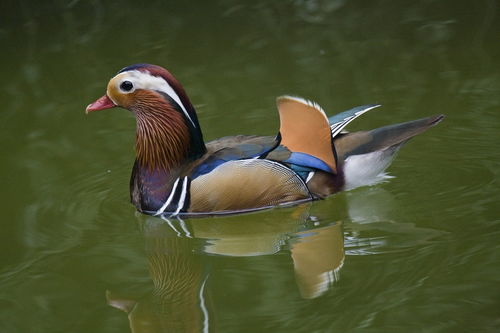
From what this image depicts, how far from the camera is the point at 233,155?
5.54 m

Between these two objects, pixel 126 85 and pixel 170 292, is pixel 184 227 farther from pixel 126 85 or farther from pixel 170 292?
pixel 126 85

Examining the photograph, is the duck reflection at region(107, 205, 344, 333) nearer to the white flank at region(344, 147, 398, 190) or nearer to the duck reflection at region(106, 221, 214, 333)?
the duck reflection at region(106, 221, 214, 333)

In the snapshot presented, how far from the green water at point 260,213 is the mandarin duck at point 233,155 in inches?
4.6

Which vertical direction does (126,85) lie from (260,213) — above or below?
above

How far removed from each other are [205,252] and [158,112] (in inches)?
39.1

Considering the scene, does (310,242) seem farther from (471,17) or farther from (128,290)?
(471,17)

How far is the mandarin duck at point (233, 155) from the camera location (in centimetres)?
552

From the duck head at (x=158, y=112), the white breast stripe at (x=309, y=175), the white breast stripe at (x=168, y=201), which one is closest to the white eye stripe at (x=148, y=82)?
the duck head at (x=158, y=112)

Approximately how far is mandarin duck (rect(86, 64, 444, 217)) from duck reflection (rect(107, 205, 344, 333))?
13 centimetres

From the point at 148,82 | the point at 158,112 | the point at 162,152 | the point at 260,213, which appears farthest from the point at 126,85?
the point at 260,213

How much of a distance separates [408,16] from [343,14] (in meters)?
0.61

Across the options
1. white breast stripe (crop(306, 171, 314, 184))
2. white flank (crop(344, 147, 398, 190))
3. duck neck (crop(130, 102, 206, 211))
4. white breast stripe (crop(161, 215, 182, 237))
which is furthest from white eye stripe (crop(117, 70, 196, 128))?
white flank (crop(344, 147, 398, 190))

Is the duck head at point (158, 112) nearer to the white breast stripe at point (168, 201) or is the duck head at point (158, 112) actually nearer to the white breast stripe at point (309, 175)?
the white breast stripe at point (168, 201)

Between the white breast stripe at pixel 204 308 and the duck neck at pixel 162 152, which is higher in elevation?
the duck neck at pixel 162 152
